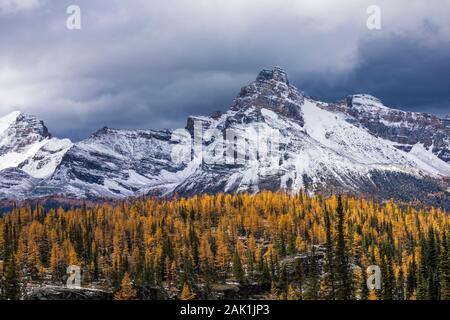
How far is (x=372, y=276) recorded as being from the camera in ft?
640

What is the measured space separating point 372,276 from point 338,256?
69.2 metres
